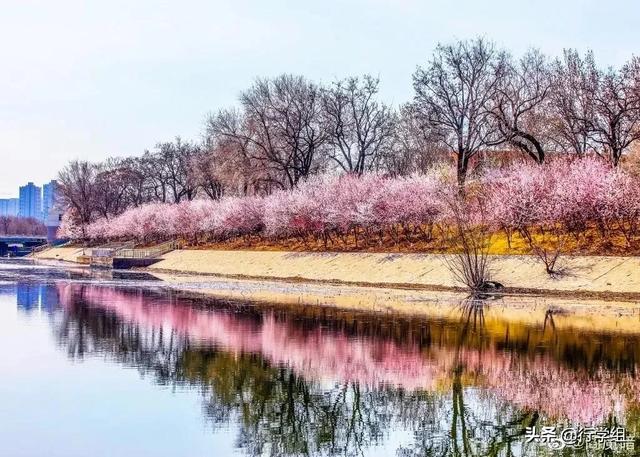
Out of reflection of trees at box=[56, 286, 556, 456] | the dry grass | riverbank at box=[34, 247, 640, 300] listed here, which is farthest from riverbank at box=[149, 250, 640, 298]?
reflection of trees at box=[56, 286, 556, 456]

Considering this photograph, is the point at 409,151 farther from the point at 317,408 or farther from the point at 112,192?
the point at 317,408

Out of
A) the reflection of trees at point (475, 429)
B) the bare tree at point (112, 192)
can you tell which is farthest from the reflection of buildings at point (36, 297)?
the bare tree at point (112, 192)

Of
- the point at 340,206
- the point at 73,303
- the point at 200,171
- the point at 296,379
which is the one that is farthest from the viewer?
the point at 200,171

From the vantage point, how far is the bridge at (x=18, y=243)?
16025 centimetres

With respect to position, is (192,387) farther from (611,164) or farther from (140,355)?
(611,164)

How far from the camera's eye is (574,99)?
72.5 meters

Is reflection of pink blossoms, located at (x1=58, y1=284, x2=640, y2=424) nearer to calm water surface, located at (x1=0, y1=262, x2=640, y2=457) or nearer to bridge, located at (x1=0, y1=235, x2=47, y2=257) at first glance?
calm water surface, located at (x1=0, y1=262, x2=640, y2=457)

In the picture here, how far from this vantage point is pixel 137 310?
1484 inches

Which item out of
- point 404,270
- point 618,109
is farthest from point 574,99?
point 404,270

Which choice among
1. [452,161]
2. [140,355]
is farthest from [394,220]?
[140,355]

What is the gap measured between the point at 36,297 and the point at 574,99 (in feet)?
157

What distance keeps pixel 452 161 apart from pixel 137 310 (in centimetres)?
6243

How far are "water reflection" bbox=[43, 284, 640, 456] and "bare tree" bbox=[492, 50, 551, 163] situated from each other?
4010 centimetres

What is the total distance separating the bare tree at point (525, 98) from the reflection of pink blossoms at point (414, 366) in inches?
1723
